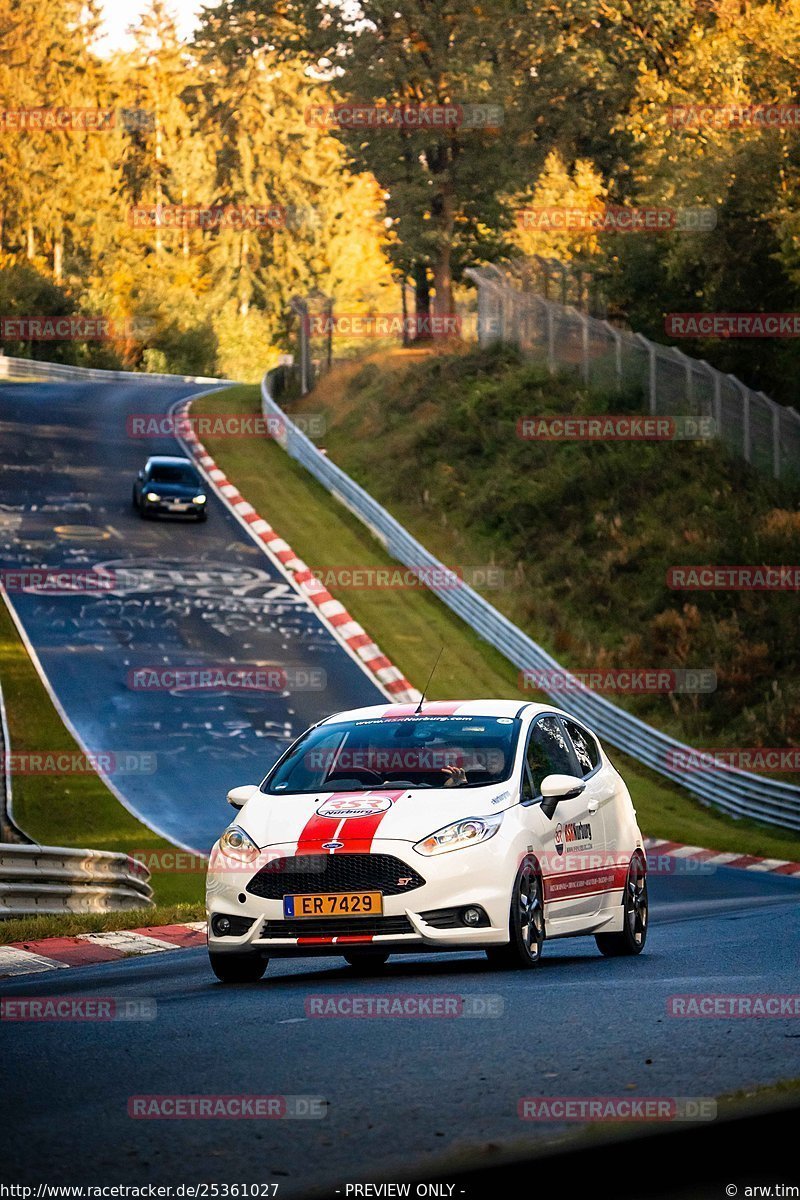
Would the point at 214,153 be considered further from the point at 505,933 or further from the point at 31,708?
the point at 505,933

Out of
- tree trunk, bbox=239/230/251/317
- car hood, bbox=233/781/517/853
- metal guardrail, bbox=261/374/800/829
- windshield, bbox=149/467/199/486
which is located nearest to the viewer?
car hood, bbox=233/781/517/853

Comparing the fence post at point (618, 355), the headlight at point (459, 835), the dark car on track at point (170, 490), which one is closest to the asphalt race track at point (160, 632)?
the dark car on track at point (170, 490)

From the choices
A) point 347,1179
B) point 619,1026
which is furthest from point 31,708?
point 347,1179

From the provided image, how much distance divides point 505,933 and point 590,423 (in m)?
33.0

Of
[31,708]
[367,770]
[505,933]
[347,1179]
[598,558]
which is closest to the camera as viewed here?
[347,1179]

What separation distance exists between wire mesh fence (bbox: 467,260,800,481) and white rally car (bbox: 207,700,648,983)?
996 inches

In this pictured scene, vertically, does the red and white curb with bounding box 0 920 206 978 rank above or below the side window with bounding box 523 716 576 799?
below

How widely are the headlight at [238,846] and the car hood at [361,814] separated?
0.04 meters

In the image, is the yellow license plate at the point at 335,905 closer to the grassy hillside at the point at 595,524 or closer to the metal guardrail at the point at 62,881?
the metal guardrail at the point at 62,881

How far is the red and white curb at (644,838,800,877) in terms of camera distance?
880 inches

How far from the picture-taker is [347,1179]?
4.93 metres

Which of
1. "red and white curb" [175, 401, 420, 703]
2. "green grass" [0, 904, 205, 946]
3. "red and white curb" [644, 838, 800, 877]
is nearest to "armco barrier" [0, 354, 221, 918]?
"green grass" [0, 904, 205, 946]

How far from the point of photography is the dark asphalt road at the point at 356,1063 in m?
5.30

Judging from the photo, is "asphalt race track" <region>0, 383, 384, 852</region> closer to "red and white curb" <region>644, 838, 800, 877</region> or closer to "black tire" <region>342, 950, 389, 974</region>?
"red and white curb" <region>644, 838, 800, 877</region>
